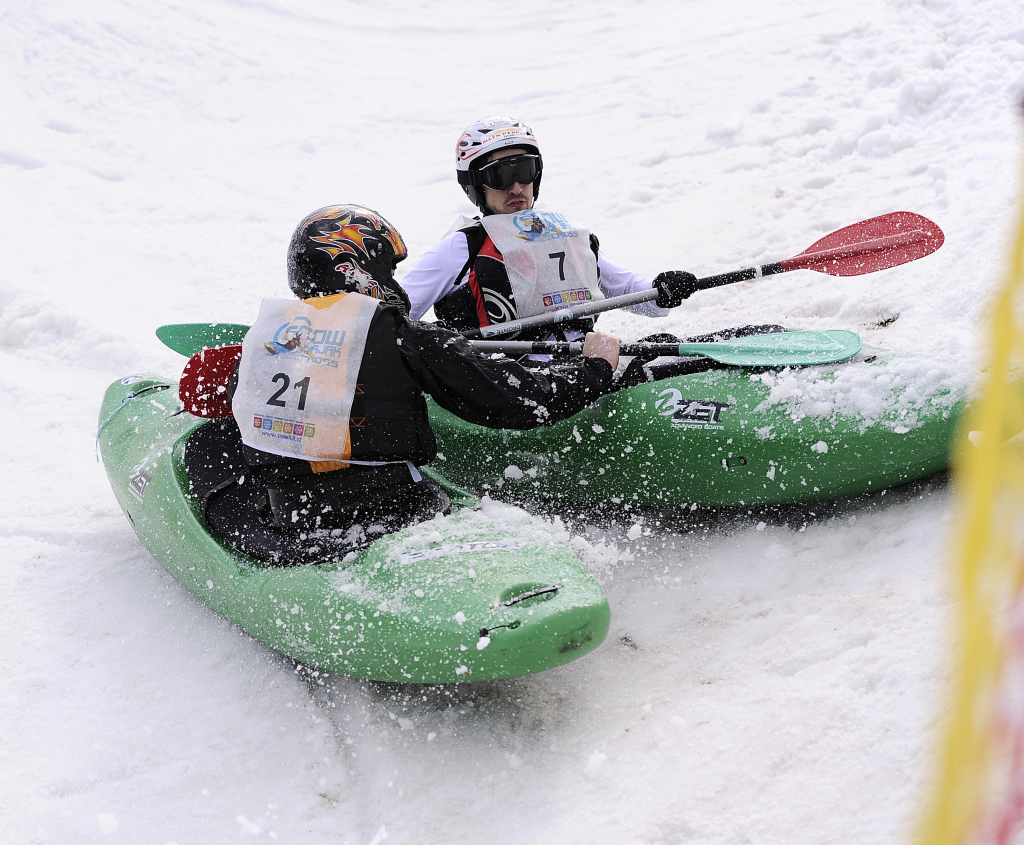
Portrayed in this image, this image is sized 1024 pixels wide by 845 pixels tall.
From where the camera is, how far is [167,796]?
254 cm

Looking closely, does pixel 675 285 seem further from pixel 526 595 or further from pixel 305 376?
pixel 526 595

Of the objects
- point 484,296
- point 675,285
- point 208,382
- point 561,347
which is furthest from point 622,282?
point 208,382

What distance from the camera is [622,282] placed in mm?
4367

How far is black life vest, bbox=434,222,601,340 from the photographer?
397 centimetres

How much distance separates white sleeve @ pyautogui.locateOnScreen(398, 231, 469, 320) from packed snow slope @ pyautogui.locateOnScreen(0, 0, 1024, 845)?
1.14m

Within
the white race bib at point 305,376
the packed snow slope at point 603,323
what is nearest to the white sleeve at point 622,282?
the packed snow slope at point 603,323

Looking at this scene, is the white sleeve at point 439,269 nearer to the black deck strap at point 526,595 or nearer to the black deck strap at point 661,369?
the black deck strap at point 661,369

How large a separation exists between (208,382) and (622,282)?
1907mm

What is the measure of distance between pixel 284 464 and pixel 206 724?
0.81 m

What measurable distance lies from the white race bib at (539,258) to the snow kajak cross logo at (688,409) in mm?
754

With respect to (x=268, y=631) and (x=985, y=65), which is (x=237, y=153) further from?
(x=268, y=631)

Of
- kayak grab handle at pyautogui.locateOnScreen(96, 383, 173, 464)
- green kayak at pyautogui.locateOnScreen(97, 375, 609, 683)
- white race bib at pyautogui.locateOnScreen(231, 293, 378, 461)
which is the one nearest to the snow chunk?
green kayak at pyautogui.locateOnScreen(97, 375, 609, 683)

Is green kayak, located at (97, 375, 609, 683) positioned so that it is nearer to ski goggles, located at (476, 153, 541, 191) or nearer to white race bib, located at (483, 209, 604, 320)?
white race bib, located at (483, 209, 604, 320)

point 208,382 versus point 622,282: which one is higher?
point 622,282
